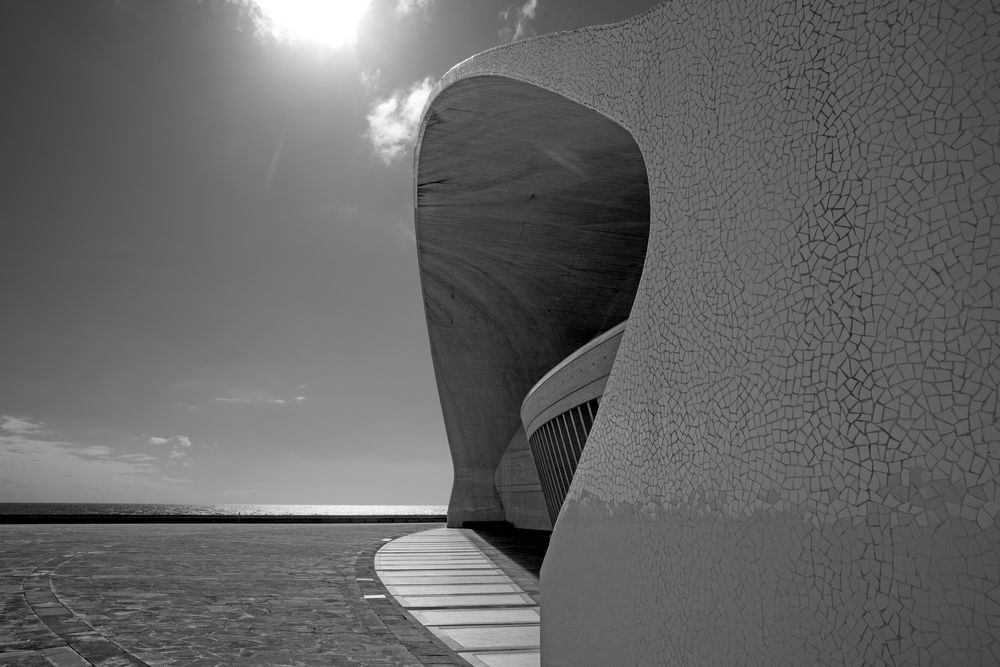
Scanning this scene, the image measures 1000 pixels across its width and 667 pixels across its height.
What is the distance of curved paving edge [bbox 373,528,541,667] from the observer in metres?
5.07

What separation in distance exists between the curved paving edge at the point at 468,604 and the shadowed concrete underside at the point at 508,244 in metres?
6.62

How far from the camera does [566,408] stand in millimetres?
10742

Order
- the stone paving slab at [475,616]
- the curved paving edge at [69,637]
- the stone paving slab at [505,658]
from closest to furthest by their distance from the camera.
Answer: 1. the curved paving edge at [69,637]
2. the stone paving slab at [505,658]
3. the stone paving slab at [475,616]

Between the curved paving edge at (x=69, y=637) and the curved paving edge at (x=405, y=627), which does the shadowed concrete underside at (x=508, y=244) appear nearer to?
the curved paving edge at (x=405, y=627)

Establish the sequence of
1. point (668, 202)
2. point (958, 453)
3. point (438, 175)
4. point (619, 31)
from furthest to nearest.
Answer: point (438, 175)
point (619, 31)
point (668, 202)
point (958, 453)

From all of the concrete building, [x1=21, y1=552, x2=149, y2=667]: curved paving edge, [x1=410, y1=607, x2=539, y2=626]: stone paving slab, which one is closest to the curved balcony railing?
[x1=410, y1=607, x2=539, y2=626]: stone paving slab

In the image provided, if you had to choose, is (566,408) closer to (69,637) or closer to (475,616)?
(475,616)

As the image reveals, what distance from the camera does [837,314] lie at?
2.41m

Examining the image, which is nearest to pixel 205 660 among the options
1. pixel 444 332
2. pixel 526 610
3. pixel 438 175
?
pixel 526 610

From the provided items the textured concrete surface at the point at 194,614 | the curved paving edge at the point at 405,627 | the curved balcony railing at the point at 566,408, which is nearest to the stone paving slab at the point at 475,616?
the curved paving edge at the point at 405,627

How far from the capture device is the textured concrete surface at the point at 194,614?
479 cm

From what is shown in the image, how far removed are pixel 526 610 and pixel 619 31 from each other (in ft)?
17.0

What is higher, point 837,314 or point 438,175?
point 438,175

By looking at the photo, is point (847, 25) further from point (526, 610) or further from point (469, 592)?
point (469, 592)
